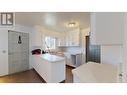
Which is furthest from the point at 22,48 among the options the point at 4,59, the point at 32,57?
the point at 4,59

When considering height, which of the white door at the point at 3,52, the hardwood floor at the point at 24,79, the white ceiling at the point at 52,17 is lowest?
the hardwood floor at the point at 24,79

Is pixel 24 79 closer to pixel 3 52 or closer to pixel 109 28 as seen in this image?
pixel 3 52

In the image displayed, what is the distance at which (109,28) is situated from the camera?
94 cm

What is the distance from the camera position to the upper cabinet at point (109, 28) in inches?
36.5

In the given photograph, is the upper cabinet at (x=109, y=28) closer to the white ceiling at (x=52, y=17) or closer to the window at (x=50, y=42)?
the white ceiling at (x=52, y=17)

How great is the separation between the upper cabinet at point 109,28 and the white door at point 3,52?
4.55m

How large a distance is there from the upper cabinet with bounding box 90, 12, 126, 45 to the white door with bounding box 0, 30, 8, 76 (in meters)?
4.55

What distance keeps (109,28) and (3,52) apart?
15.2 ft

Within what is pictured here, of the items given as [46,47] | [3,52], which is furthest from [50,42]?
[3,52]

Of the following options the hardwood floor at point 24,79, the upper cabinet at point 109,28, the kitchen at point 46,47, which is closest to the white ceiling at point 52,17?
the kitchen at point 46,47

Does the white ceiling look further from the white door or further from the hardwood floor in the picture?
the hardwood floor

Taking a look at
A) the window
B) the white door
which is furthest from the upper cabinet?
the window
